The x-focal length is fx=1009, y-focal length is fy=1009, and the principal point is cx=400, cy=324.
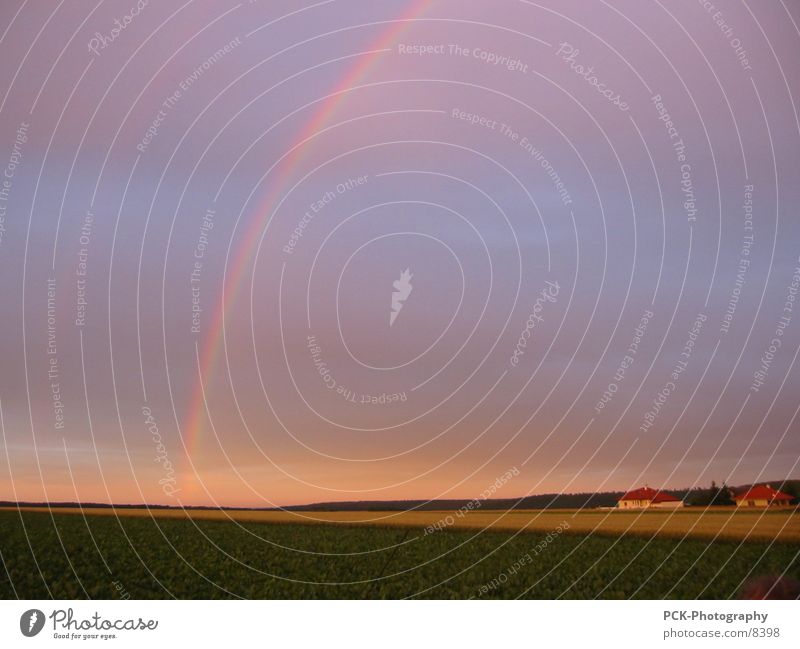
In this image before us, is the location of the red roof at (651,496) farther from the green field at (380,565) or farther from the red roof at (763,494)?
the green field at (380,565)

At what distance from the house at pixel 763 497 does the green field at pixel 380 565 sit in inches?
266

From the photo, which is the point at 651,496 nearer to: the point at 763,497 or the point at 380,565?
the point at 763,497

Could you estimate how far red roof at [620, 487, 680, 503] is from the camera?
33.6 metres

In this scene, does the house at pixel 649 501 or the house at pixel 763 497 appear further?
the house at pixel 649 501

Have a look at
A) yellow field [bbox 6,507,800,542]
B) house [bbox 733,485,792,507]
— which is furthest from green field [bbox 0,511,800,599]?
house [bbox 733,485,792,507]

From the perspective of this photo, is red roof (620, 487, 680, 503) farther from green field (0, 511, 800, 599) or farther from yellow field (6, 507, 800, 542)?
green field (0, 511, 800, 599)

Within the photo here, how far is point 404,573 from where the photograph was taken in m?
22.0

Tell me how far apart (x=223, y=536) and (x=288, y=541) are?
2373 mm

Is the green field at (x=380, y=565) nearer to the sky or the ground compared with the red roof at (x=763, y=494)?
nearer to the ground

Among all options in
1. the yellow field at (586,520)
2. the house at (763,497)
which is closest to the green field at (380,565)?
the yellow field at (586,520)

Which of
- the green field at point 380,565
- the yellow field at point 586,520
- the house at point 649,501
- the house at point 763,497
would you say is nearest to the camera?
the green field at point 380,565

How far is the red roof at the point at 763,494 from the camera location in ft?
103
